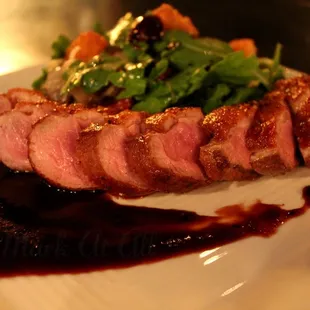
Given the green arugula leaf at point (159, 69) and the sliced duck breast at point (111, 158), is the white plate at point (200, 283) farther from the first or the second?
the green arugula leaf at point (159, 69)

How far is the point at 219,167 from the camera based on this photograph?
8.47 ft

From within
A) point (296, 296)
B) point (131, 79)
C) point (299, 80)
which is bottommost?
point (296, 296)

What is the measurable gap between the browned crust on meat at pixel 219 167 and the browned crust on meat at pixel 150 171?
0.12 metres

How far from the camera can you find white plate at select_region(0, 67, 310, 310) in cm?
209

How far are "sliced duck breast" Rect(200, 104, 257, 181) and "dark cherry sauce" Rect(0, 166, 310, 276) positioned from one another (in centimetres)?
21

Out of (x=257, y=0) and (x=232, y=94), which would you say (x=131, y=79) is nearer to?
(x=232, y=94)

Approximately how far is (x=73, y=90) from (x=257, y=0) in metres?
3.37

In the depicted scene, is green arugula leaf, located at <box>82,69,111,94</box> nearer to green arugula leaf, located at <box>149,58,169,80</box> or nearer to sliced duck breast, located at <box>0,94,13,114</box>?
green arugula leaf, located at <box>149,58,169,80</box>

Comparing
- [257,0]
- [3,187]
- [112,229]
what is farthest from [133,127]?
[257,0]

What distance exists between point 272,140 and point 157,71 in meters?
1.15

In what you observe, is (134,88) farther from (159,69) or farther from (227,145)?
(227,145)

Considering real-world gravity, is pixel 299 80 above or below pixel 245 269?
above

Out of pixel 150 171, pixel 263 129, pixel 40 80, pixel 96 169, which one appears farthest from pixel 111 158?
pixel 40 80

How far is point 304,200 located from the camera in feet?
8.50
